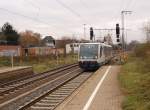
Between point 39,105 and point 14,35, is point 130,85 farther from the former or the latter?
point 14,35

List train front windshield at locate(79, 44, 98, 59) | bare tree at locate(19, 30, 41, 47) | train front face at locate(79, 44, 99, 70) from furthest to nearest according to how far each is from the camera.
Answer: bare tree at locate(19, 30, 41, 47)
train front windshield at locate(79, 44, 98, 59)
train front face at locate(79, 44, 99, 70)

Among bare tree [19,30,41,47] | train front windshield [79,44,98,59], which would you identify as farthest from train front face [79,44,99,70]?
bare tree [19,30,41,47]

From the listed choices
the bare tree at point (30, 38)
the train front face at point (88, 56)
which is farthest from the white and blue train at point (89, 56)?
the bare tree at point (30, 38)

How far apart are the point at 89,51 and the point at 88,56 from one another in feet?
1.78

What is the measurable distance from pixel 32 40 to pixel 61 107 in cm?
13445

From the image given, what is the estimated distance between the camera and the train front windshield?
41.6 meters

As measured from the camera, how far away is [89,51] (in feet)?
137

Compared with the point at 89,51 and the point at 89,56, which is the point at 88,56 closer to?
the point at 89,56

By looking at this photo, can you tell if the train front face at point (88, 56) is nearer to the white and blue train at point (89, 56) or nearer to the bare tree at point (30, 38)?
the white and blue train at point (89, 56)

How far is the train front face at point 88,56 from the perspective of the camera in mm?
41156

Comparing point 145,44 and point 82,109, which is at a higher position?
point 145,44

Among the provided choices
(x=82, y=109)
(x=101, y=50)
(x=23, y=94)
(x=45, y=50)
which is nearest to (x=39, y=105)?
(x=82, y=109)

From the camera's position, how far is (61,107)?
15.3 metres

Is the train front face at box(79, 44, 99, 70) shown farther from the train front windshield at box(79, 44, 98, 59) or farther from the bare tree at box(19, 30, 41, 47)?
the bare tree at box(19, 30, 41, 47)
